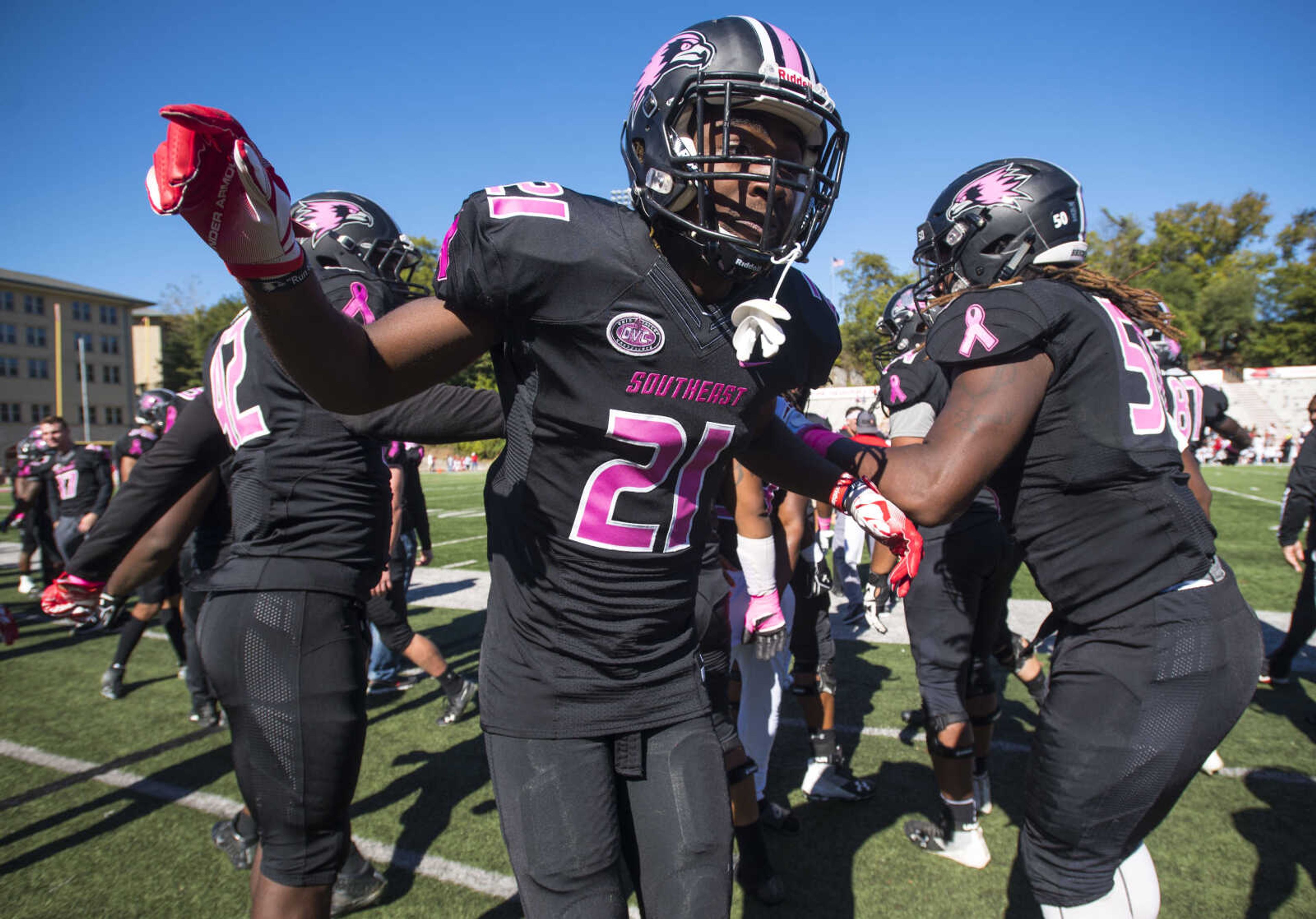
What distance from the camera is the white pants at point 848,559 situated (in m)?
8.69

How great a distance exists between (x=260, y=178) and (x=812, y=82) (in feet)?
3.96

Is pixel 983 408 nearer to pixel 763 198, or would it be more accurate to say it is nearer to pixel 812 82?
pixel 763 198

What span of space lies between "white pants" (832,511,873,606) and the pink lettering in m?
6.90

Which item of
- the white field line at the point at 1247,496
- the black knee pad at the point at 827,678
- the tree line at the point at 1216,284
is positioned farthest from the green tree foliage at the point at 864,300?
the black knee pad at the point at 827,678

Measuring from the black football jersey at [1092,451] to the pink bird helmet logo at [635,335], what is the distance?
0.81 m

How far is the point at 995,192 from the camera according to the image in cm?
255

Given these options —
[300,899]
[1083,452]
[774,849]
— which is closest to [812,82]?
[1083,452]

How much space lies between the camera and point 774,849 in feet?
11.9

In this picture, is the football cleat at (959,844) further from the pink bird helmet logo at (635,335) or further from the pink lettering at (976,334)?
the pink bird helmet logo at (635,335)

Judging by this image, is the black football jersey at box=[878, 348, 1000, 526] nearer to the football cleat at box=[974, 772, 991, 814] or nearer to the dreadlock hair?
the dreadlock hair

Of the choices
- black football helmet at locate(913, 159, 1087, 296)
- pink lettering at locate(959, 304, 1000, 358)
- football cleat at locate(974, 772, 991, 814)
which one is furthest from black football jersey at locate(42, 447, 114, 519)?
pink lettering at locate(959, 304, 1000, 358)

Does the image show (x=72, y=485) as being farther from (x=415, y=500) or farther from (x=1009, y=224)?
(x=1009, y=224)

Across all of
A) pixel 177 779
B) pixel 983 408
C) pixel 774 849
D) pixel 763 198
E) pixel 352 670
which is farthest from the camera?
pixel 177 779

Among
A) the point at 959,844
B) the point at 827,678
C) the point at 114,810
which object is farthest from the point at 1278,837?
the point at 114,810
